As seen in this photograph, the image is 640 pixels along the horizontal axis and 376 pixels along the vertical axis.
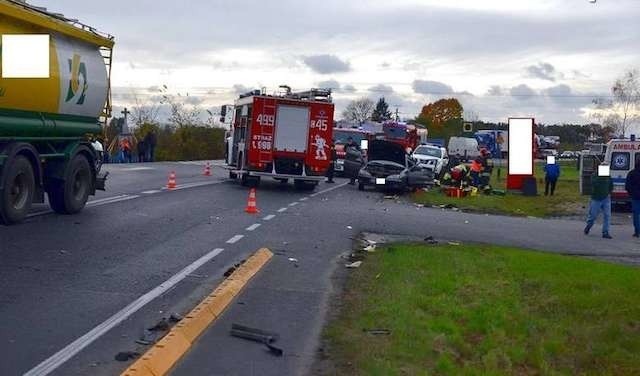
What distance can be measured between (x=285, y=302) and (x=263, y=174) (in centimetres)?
2001

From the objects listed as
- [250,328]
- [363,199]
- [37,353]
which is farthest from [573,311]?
[363,199]

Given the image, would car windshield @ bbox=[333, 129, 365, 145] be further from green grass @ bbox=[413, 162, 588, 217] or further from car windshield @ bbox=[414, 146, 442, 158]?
green grass @ bbox=[413, 162, 588, 217]

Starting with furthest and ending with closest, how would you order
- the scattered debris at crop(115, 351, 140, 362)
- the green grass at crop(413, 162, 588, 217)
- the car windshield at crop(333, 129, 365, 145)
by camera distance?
1. the car windshield at crop(333, 129, 365, 145)
2. the green grass at crop(413, 162, 588, 217)
3. the scattered debris at crop(115, 351, 140, 362)

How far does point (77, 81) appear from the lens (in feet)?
57.8

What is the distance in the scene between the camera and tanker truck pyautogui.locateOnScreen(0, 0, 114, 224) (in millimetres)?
15055

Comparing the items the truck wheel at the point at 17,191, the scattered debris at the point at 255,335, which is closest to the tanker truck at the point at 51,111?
the truck wheel at the point at 17,191

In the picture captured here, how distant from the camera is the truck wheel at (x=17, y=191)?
50.2 ft

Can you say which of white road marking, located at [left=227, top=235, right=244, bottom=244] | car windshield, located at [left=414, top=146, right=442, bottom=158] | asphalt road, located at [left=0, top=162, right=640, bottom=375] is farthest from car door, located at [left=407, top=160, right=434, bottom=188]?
white road marking, located at [left=227, top=235, right=244, bottom=244]

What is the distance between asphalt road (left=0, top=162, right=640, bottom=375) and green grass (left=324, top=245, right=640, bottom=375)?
1.82ft

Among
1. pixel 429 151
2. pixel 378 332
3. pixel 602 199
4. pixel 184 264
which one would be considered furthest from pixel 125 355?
pixel 429 151

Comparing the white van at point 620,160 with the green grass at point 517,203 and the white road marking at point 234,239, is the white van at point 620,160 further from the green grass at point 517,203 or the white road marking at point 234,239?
the white road marking at point 234,239

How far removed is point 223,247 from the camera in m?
14.6

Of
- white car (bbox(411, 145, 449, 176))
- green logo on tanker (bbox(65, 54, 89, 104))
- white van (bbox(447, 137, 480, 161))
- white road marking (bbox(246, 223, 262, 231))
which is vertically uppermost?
green logo on tanker (bbox(65, 54, 89, 104))

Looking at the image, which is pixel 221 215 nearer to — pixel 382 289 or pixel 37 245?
pixel 37 245
